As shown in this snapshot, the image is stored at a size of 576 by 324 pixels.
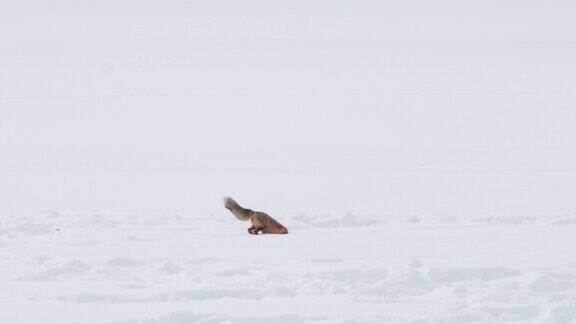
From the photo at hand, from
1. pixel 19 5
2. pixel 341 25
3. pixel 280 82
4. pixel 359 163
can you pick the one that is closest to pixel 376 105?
pixel 280 82

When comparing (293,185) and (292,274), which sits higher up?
(293,185)

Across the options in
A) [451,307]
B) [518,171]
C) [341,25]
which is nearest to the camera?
[451,307]

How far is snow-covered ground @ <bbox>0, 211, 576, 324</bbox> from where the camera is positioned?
6582mm

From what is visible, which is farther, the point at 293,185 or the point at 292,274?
the point at 293,185

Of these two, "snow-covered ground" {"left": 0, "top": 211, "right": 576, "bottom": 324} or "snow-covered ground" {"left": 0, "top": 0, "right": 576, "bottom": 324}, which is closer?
"snow-covered ground" {"left": 0, "top": 211, "right": 576, "bottom": 324}

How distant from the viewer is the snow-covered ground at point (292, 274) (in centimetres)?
658

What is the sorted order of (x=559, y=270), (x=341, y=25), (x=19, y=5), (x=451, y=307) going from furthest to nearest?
(x=19, y=5) < (x=341, y=25) < (x=559, y=270) < (x=451, y=307)

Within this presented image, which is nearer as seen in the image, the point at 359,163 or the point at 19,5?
the point at 359,163

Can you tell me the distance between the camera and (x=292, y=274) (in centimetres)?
772

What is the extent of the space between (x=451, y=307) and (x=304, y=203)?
7.78 meters

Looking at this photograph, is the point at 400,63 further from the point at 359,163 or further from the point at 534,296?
the point at 534,296

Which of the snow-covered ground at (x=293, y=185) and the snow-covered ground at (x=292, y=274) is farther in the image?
the snow-covered ground at (x=293, y=185)

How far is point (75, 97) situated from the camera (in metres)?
39.0

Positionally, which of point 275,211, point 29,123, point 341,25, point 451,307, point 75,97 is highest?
point 341,25
